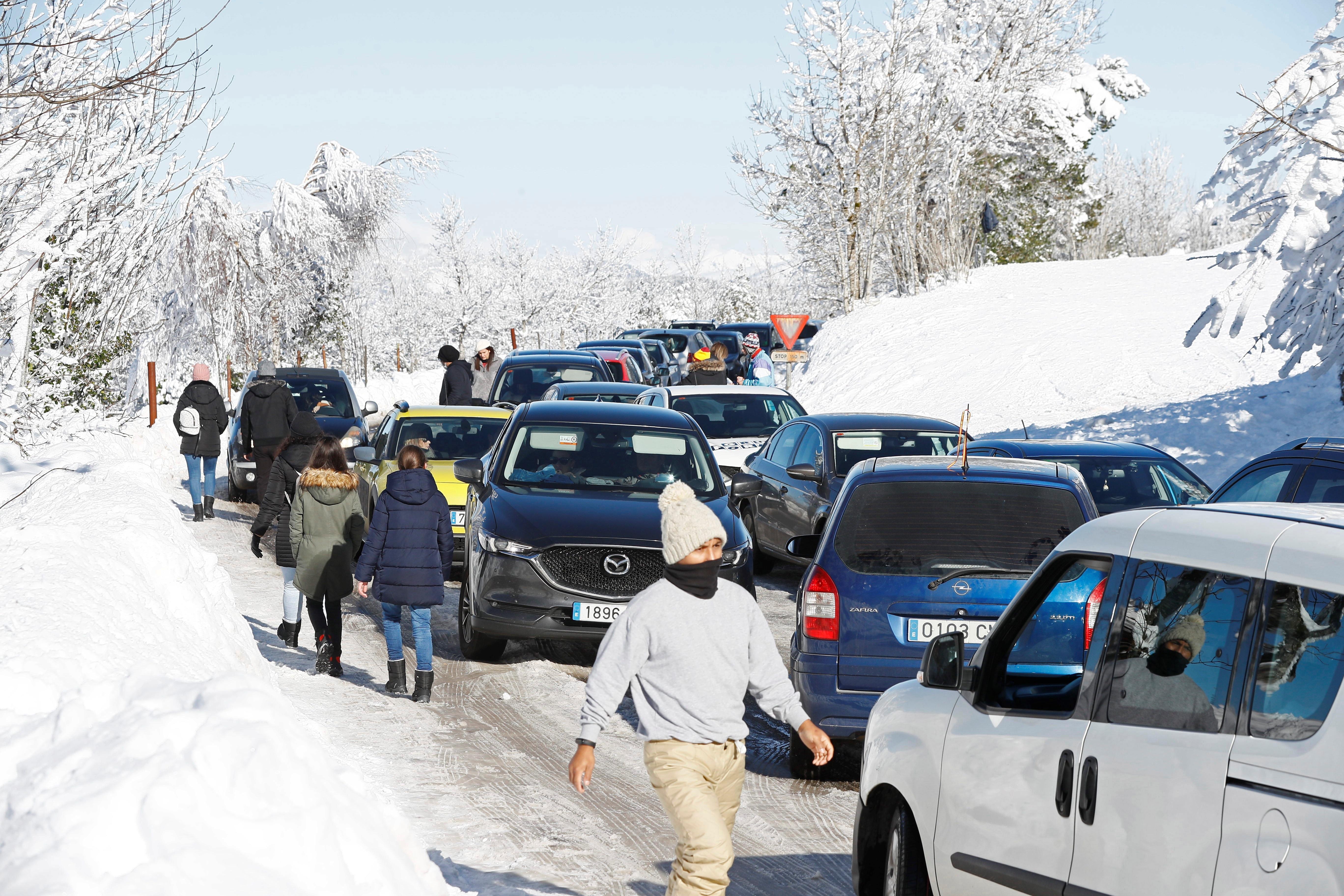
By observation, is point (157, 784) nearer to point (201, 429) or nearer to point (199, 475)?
point (201, 429)

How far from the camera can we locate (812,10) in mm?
35031

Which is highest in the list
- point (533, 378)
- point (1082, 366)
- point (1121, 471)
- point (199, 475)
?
point (1082, 366)

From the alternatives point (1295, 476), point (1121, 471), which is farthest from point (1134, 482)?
point (1295, 476)

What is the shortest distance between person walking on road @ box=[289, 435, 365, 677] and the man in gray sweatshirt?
18.0ft

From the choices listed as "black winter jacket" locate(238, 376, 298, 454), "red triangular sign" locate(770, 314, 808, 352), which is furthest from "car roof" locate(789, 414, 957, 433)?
"red triangular sign" locate(770, 314, 808, 352)

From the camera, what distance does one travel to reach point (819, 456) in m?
13.0

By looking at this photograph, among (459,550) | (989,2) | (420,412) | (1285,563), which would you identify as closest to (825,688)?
(1285,563)

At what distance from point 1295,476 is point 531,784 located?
5391 mm

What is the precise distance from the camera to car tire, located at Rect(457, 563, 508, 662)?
32.9 feet

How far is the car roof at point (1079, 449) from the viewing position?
38.6 ft

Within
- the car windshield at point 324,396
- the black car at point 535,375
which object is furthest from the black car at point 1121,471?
the car windshield at point 324,396

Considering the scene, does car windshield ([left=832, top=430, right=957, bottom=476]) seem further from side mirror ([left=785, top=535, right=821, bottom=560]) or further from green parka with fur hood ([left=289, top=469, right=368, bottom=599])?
green parka with fur hood ([left=289, top=469, right=368, bottom=599])

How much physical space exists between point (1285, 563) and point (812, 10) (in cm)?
3393

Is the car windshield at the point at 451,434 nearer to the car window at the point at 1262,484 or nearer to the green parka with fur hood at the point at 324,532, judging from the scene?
the green parka with fur hood at the point at 324,532
